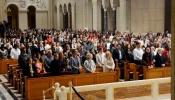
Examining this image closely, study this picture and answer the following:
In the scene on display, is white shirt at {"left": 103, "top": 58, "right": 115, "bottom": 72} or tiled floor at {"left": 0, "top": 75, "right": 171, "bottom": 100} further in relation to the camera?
white shirt at {"left": 103, "top": 58, "right": 115, "bottom": 72}

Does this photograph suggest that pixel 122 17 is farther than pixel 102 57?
Yes

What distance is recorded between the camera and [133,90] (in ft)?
29.1

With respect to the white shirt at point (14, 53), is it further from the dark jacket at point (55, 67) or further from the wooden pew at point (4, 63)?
the dark jacket at point (55, 67)

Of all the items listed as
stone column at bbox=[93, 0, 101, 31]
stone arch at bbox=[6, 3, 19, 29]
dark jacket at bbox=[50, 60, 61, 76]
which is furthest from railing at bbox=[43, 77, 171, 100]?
stone arch at bbox=[6, 3, 19, 29]

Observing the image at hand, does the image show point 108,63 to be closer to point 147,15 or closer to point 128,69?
point 128,69

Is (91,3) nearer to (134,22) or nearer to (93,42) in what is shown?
(134,22)

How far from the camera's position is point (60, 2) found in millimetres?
42875

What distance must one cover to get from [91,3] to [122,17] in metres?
8.41

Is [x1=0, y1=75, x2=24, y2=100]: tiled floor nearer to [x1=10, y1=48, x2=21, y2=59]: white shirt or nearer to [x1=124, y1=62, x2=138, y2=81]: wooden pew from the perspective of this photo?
[x1=10, y1=48, x2=21, y2=59]: white shirt

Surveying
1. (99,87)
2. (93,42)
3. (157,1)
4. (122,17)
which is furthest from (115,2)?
(99,87)

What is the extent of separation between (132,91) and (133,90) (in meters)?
0.06

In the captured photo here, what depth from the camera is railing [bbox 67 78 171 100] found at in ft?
27.3

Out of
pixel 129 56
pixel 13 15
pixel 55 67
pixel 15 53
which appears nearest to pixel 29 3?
→ pixel 13 15

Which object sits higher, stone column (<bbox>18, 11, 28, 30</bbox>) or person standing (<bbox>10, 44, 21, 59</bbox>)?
stone column (<bbox>18, 11, 28, 30</bbox>)
